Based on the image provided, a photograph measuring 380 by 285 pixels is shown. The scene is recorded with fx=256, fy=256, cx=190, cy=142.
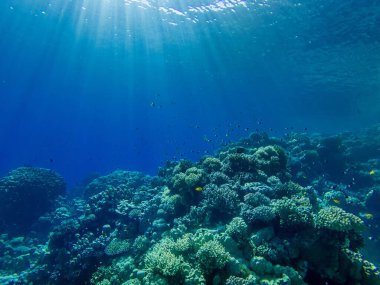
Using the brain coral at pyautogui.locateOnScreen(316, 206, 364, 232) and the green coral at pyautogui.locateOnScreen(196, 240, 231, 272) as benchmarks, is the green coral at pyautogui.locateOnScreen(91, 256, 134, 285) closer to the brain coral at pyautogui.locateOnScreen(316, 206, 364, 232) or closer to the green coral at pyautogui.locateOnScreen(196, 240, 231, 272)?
the green coral at pyautogui.locateOnScreen(196, 240, 231, 272)

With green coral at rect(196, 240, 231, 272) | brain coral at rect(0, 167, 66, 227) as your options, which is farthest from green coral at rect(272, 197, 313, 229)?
brain coral at rect(0, 167, 66, 227)

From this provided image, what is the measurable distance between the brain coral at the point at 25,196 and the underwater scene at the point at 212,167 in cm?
11

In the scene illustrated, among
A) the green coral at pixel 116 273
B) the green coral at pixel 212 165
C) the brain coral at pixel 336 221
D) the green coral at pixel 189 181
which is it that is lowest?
the green coral at pixel 116 273

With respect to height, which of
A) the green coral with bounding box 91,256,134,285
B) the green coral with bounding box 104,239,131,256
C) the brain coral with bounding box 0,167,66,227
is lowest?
the green coral with bounding box 91,256,134,285

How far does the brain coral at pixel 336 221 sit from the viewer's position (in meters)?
6.68

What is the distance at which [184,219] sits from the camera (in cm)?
947

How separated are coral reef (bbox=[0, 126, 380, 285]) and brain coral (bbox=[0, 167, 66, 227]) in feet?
0.33

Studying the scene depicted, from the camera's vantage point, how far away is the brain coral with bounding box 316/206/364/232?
21.9 feet

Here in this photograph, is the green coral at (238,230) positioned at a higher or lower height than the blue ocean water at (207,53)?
lower

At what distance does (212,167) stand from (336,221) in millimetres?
6118

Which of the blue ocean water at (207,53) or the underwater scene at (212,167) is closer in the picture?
the underwater scene at (212,167)

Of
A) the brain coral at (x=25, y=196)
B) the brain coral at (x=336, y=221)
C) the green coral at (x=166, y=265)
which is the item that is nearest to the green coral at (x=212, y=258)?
the green coral at (x=166, y=265)

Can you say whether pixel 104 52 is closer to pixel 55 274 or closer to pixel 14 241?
pixel 14 241

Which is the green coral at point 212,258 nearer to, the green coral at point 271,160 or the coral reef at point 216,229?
the coral reef at point 216,229
